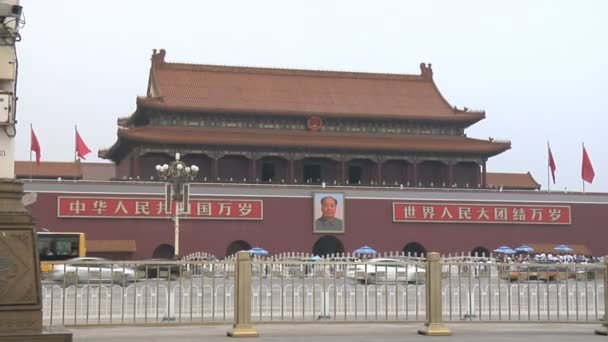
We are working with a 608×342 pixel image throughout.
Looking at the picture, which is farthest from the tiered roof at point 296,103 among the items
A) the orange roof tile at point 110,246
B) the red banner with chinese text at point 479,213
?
the orange roof tile at point 110,246

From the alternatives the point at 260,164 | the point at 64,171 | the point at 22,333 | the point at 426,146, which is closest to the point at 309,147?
the point at 260,164

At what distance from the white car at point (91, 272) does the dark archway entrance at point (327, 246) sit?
25375 mm

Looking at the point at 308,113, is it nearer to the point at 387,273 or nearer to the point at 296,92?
the point at 296,92

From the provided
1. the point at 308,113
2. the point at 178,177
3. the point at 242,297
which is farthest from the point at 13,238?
the point at 308,113

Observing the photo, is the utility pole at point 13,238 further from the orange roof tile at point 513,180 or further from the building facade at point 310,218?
the orange roof tile at point 513,180

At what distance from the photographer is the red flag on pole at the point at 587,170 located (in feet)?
122

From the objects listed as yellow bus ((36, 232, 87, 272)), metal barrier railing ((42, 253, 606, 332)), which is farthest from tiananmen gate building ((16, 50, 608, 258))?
metal barrier railing ((42, 253, 606, 332))

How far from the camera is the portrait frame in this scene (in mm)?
35281

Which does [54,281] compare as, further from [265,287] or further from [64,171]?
[64,171]

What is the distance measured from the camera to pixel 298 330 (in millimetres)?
10867

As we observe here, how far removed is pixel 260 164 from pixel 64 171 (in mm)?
11347

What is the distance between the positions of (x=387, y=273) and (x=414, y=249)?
2517cm

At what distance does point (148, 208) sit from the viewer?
33.7m

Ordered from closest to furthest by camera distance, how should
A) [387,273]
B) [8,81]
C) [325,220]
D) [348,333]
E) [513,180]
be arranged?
1. [8,81]
2. [348,333]
3. [387,273]
4. [325,220]
5. [513,180]
